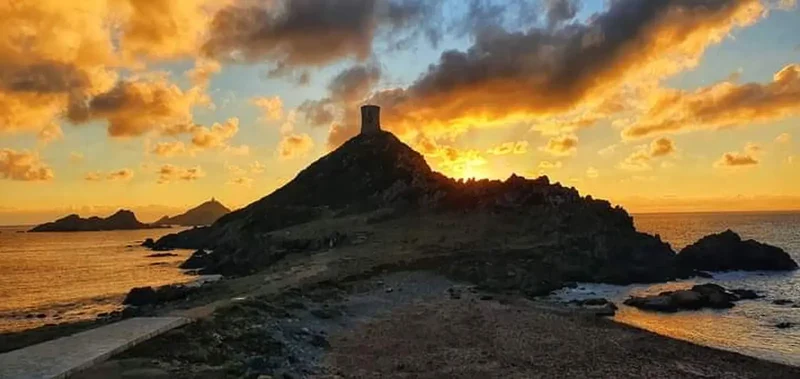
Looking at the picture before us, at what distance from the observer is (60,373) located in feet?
55.9

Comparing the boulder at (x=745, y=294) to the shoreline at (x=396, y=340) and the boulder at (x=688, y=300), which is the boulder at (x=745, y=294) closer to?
the boulder at (x=688, y=300)

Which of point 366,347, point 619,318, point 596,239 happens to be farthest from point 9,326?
point 596,239

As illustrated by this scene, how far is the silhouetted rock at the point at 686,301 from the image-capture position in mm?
46719

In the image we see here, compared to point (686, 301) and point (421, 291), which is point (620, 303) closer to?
point (686, 301)

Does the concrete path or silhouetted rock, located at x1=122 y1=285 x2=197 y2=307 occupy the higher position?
the concrete path

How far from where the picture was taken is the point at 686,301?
155 ft

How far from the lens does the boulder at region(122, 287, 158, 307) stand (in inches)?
2176

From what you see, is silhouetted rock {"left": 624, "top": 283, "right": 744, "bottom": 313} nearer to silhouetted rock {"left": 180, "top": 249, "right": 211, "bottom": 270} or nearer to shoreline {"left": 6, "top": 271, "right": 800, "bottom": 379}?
shoreline {"left": 6, "top": 271, "right": 800, "bottom": 379}

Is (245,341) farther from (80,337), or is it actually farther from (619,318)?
(619,318)

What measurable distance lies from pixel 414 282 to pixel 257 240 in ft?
148

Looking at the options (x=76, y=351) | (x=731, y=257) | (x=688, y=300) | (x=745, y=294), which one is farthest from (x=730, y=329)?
(x=731, y=257)

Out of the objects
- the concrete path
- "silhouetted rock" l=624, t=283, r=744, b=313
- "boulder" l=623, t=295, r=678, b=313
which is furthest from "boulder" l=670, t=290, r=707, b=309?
the concrete path

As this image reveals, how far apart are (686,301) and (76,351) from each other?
132 ft

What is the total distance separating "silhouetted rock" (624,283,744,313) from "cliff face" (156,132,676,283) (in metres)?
14.5
